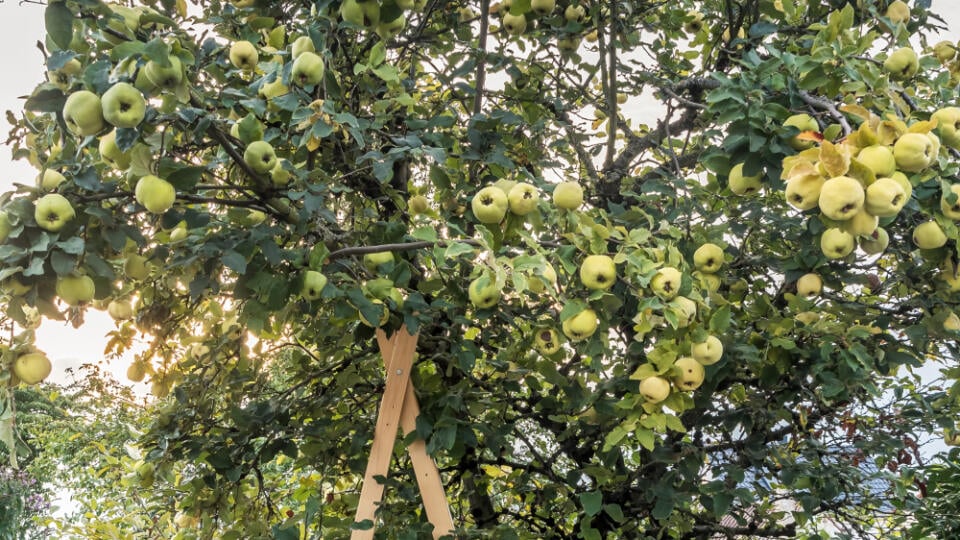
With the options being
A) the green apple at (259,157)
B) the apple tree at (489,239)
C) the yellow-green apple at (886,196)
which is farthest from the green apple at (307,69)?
the yellow-green apple at (886,196)

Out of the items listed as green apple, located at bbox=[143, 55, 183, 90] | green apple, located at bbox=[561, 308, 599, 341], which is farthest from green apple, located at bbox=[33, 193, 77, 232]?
green apple, located at bbox=[561, 308, 599, 341]

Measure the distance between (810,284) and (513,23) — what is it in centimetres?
114

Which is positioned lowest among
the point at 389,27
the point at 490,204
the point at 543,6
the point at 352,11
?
the point at 490,204

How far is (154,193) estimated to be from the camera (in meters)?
1.25

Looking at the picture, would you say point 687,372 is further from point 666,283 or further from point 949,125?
point 949,125

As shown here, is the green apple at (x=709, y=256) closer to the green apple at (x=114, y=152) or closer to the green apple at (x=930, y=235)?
the green apple at (x=930, y=235)

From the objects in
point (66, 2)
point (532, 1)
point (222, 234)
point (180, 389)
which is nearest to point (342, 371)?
point (180, 389)

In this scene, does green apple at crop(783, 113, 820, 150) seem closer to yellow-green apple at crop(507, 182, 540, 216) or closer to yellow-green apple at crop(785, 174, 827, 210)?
yellow-green apple at crop(785, 174, 827, 210)

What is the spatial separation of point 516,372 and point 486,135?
0.67 m

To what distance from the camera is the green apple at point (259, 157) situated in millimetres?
1431

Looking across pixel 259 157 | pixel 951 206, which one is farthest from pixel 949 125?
pixel 259 157

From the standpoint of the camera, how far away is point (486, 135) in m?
1.91

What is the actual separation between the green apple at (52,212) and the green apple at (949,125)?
1534 millimetres

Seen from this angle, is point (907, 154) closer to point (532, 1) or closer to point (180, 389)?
point (532, 1)
